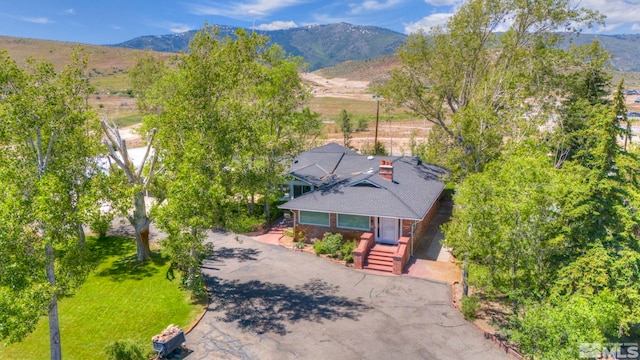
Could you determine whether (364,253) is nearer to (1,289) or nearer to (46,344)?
(46,344)

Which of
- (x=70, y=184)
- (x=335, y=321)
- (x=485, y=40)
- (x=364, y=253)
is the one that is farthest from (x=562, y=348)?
(x=485, y=40)

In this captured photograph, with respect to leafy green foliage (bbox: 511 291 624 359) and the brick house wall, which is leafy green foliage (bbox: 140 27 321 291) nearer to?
the brick house wall

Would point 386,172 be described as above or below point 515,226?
below

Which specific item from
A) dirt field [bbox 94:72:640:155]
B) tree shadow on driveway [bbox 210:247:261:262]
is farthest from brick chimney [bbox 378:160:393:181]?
tree shadow on driveway [bbox 210:247:261:262]

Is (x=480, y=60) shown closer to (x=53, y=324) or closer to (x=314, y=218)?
(x=314, y=218)

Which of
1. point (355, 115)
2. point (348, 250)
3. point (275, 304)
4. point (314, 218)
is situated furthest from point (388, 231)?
point (355, 115)

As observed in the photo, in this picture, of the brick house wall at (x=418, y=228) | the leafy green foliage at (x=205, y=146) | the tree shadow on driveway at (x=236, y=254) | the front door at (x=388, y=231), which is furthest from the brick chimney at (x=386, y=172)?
the tree shadow on driveway at (x=236, y=254)

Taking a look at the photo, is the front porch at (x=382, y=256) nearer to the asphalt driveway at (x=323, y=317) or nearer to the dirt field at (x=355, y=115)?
the asphalt driveway at (x=323, y=317)
